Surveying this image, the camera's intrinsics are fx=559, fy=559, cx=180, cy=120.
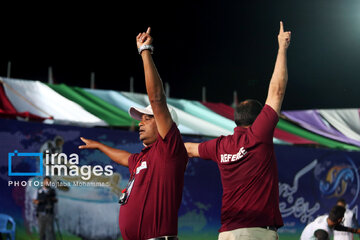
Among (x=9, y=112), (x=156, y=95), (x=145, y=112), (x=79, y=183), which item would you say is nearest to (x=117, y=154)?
(x=145, y=112)

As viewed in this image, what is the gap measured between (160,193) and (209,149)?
1018 mm

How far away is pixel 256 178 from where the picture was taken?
3604 millimetres

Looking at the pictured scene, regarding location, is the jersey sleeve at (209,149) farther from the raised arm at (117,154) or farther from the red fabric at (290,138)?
the red fabric at (290,138)

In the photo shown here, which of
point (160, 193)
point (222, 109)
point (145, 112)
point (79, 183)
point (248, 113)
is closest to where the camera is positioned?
point (160, 193)

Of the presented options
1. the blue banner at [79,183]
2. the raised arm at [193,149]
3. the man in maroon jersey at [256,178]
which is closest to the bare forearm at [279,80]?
the man in maroon jersey at [256,178]

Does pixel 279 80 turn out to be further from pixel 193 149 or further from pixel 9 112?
pixel 9 112

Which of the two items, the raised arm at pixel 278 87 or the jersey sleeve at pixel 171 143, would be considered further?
→ the raised arm at pixel 278 87

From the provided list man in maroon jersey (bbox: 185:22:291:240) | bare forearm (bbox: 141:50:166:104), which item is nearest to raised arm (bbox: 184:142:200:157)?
man in maroon jersey (bbox: 185:22:291:240)

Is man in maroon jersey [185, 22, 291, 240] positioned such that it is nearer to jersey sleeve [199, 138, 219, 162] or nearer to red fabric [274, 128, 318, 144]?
jersey sleeve [199, 138, 219, 162]

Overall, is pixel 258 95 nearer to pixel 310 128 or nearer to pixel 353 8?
pixel 310 128

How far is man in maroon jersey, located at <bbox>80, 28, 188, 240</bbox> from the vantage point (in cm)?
299

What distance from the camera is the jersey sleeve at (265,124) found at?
3518 mm

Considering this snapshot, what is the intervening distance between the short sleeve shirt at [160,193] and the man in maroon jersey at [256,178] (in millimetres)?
641

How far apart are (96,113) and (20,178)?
230 cm
